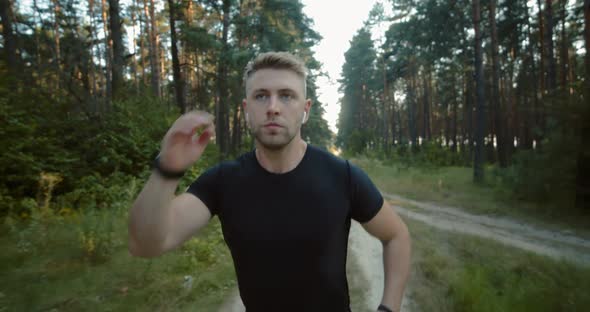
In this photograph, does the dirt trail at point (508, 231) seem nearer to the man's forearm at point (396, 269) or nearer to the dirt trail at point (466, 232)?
the dirt trail at point (466, 232)

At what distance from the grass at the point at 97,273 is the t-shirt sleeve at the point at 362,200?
319cm

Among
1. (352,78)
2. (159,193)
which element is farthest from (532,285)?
(352,78)

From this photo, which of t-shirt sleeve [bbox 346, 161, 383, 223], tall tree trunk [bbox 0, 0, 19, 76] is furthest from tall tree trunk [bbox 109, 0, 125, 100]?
t-shirt sleeve [bbox 346, 161, 383, 223]

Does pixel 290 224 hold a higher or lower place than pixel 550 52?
lower

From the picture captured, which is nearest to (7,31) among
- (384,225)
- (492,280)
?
(384,225)

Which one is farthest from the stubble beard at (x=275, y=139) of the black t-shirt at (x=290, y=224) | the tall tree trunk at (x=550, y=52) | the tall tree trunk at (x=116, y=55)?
the tall tree trunk at (x=550, y=52)

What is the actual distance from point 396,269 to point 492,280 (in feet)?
10.8

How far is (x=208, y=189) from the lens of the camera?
1.70 meters

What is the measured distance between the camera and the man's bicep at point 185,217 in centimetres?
147

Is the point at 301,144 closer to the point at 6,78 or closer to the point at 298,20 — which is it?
the point at 6,78

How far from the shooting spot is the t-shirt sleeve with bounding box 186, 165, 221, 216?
168 centimetres

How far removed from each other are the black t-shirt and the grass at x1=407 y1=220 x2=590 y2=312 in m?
2.70

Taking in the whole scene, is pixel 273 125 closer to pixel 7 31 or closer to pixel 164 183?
pixel 164 183

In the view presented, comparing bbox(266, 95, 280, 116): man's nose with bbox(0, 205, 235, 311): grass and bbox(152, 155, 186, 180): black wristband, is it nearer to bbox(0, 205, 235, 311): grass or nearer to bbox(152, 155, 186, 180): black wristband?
bbox(152, 155, 186, 180): black wristband
